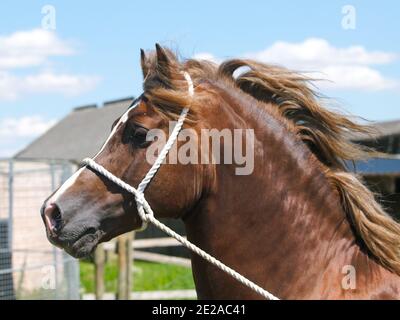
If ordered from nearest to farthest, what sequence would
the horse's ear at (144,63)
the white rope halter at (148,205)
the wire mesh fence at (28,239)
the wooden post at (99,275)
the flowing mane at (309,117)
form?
the white rope halter at (148,205) < the flowing mane at (309,117) < the horse's ear at (144,63) < the wire mesh fence at (28,239) < the wooden post at (99,275)

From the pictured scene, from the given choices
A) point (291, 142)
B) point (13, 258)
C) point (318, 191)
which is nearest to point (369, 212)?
point (318, 191)

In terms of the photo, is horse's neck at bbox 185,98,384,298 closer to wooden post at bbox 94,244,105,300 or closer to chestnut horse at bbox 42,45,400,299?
A: chestnut horse at bbox 42,45,400,299

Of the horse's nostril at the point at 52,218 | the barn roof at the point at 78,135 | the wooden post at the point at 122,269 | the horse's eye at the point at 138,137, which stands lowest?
the barn roof at the point at 78,135

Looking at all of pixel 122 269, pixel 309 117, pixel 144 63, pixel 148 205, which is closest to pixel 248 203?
pixel 148 205

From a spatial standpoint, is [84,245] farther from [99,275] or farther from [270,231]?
[99,275]

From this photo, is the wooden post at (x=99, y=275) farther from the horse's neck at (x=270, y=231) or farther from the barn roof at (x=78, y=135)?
the barn roof at (x=78, y=135)

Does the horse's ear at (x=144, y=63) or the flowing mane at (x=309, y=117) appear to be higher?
the horse's ear at (x=144, y=63)

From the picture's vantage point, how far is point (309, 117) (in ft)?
10.5

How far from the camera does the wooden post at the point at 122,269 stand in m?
9.84

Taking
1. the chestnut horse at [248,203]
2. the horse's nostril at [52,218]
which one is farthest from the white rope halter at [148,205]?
the horse's nostril at [52,218]

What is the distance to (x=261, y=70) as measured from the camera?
324 cm

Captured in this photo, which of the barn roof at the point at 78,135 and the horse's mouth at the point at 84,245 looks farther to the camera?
the barn roof at the point at 78,135

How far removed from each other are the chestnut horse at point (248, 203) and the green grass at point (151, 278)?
8.98 m
